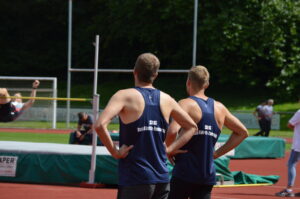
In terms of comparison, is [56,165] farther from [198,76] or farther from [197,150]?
[198,76]

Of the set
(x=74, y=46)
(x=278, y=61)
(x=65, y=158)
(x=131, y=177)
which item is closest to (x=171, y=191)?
(x=131, y=177)

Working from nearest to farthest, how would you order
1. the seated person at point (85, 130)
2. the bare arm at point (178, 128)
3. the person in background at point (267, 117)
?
the bare arm at point (178, 128) < the seated person at point (85, 130) < the person in background at point (267, 117)

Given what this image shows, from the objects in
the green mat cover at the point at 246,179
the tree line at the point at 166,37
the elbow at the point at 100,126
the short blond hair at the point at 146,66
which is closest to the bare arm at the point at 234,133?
the short blond hair at the point at 146,66

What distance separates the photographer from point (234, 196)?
445 inches

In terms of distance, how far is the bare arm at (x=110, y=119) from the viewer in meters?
4.86

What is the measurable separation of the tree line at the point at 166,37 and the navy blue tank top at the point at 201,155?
1372 inches

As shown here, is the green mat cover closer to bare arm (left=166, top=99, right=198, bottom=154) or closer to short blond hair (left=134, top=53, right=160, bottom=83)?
bare arm (left=166, top=99, right=198, bottom=154)

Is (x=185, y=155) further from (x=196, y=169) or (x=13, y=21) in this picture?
(x=13, y=21)

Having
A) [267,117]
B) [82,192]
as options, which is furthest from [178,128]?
[267,117]

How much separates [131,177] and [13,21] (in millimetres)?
50784

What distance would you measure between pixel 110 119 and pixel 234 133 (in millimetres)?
1630

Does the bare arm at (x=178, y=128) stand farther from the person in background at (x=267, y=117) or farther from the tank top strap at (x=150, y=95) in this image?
the person in background at (x=267, y=117)

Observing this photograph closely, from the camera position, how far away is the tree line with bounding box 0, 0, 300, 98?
41.4 metres

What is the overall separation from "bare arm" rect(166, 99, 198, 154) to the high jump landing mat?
6690 millimetres
